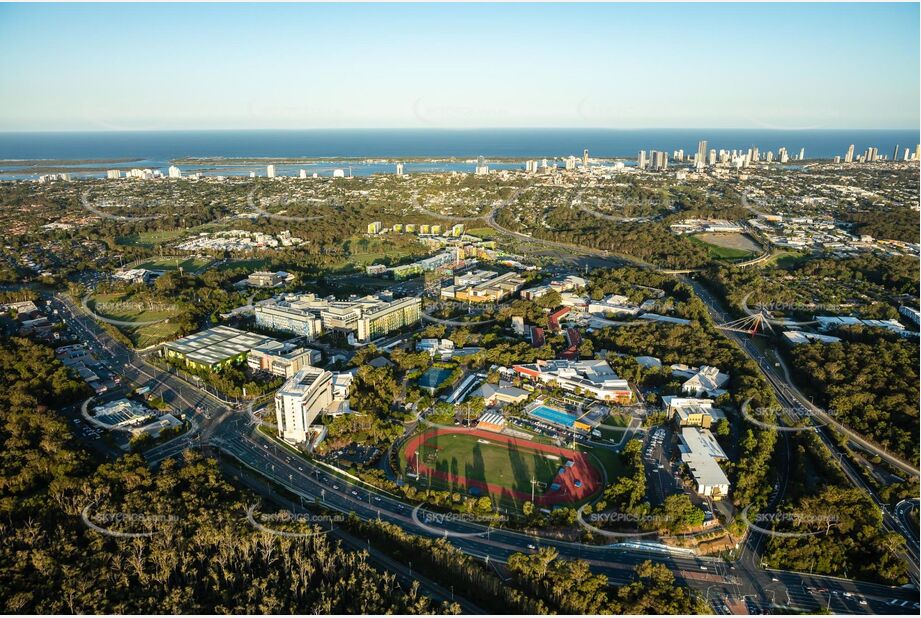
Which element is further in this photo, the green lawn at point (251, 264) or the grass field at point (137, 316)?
the green lawn at point (251, 264)

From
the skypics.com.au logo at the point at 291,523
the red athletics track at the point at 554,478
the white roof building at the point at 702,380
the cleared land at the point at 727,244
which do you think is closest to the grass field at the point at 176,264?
the red athletics track at the point at 554,478

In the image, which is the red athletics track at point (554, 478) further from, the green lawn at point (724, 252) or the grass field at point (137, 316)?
the green lawn at point (724, 252)

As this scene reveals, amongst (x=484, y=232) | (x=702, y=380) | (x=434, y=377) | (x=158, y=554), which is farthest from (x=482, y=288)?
(x=158, y=554)

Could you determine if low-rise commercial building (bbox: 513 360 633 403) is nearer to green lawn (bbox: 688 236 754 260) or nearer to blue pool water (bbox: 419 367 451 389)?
blue pool water (bbox: 419 367 451 389)

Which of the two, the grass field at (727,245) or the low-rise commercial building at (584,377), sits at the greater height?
the grass field at (727,245)

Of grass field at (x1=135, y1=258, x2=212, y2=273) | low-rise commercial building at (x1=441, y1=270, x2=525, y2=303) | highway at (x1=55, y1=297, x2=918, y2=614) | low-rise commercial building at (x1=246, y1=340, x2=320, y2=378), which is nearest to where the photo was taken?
highway at (x1=55, y1=297, x2=918, y2=614)

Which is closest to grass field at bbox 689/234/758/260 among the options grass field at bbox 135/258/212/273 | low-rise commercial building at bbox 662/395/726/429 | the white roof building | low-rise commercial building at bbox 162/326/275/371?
the white roof building

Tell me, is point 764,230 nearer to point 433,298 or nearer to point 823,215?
point 823,215

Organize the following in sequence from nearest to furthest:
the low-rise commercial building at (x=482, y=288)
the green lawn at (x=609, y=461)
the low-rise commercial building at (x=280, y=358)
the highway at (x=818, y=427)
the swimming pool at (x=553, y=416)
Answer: the highway at (x=818, y=427) < the green lawn at (x=609, y=461) < the swimming pool at (x=553, y=416) < the low-rise commercial building at (x=280, y=358) < the low-rise commercial building at (x=482, y=288)
